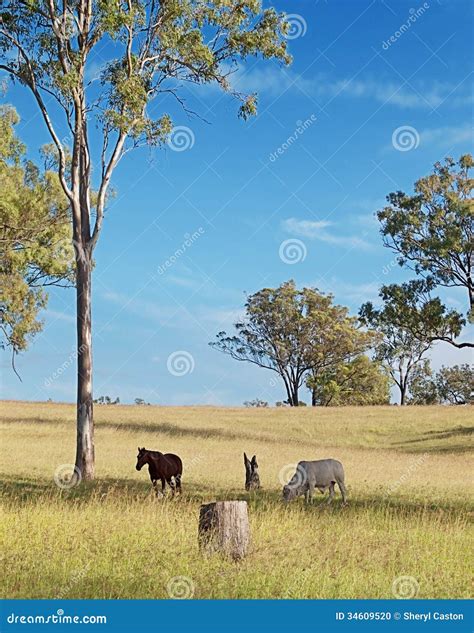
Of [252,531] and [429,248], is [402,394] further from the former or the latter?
[252,531]

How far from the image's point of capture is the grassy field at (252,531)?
33.5ft

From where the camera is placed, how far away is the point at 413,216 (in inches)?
1563

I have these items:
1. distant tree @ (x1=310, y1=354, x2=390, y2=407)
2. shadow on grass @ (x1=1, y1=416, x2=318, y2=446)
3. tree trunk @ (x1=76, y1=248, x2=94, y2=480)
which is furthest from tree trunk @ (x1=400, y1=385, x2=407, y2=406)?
tree trunk @ (x1=76, y1=248, x2=94, y2=480)

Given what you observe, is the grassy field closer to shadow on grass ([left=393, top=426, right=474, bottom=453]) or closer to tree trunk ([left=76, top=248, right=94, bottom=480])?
tree trunk ([left=76, top=248, right=94, bottom=480])

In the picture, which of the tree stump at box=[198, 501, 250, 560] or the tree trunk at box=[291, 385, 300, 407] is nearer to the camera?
the tree stump at box=[198, 501, 250, 560]

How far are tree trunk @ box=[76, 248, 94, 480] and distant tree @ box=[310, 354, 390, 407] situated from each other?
1797 inches

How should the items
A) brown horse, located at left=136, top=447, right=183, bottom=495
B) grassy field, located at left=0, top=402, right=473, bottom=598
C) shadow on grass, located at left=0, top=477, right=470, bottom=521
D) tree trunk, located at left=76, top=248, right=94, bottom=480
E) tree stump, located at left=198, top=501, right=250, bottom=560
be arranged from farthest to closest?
tree trunk, located at left=76, top=248, right=94, bottom=480 < brown horse, located at left=136, top=447, right=183, bottom=495 < shadow on grass, located at left=0, top=477, right=470, bottom=521 < tree stump, located at left=198, top=501, right=250, bottom=560 < grassy field, located at left=0, top=402, right=473, bottom=598

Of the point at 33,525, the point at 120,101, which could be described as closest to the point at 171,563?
the point at 33,525

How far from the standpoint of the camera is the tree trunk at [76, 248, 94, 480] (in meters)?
22.0

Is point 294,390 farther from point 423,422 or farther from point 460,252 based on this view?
point 460,252

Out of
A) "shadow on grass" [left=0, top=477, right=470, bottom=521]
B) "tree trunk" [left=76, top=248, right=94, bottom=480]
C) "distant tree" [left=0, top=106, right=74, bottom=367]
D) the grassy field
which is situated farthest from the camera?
"distant tree" [left=0, top=106, right=74, bottom=367]

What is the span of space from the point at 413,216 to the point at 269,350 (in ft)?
96.4

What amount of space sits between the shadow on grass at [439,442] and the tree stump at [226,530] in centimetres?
2814

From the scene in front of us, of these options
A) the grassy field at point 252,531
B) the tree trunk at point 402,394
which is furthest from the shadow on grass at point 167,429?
the tree trunk at point 402,394
